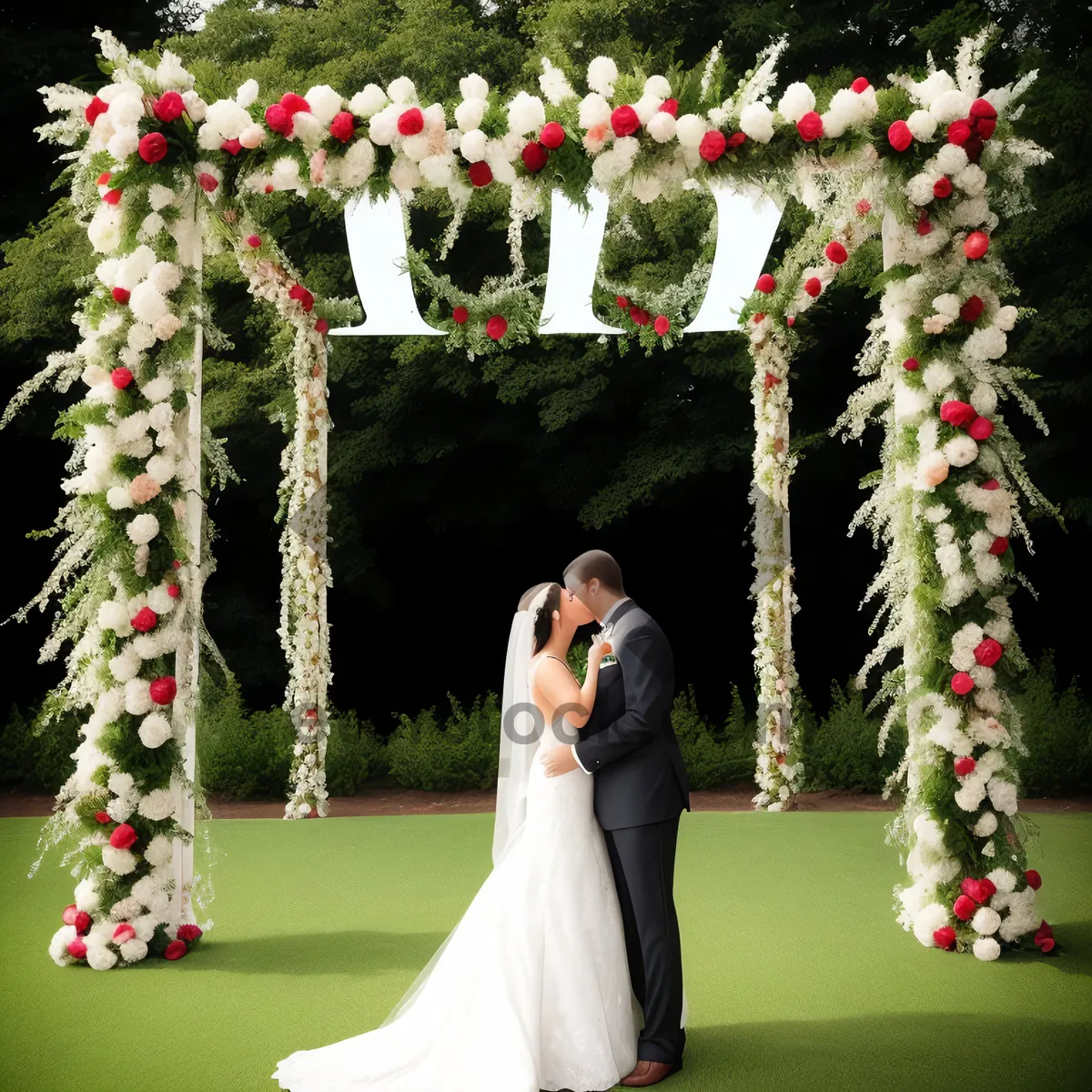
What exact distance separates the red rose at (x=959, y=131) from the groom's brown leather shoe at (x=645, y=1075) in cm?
434

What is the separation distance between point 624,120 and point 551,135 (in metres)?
0.35

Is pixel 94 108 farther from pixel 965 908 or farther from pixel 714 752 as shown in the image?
pixel 714 752

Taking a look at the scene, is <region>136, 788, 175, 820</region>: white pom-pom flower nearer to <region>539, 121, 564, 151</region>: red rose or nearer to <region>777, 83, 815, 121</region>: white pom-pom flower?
<region>539, 121, 564, 151</region>: red rose

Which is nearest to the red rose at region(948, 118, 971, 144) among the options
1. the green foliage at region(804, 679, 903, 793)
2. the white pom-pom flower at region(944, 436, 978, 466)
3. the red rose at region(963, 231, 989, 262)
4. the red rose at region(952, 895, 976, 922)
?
the red rose at region(963, 231, 989, 262)

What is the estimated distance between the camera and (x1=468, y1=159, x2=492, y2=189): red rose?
232 inches

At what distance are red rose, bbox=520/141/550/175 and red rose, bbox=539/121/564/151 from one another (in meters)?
0.04

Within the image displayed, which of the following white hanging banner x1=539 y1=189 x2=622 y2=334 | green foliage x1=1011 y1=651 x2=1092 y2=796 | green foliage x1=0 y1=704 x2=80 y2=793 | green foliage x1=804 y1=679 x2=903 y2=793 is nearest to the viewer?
white hanging banner x1=539 y1=189 x2=622 y2=334

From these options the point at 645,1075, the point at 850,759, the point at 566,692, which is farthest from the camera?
the point at 850,759

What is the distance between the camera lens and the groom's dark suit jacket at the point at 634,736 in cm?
448

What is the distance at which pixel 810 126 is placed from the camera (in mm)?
5777

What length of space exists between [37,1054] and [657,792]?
105 inches

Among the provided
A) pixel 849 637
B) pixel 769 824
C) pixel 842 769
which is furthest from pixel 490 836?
pixel 849 637

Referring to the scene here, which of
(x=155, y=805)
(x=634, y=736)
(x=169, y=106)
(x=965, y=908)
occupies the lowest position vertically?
(x=965, y=908)

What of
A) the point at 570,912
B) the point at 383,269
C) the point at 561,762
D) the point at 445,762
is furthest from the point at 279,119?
the point at 445,762
